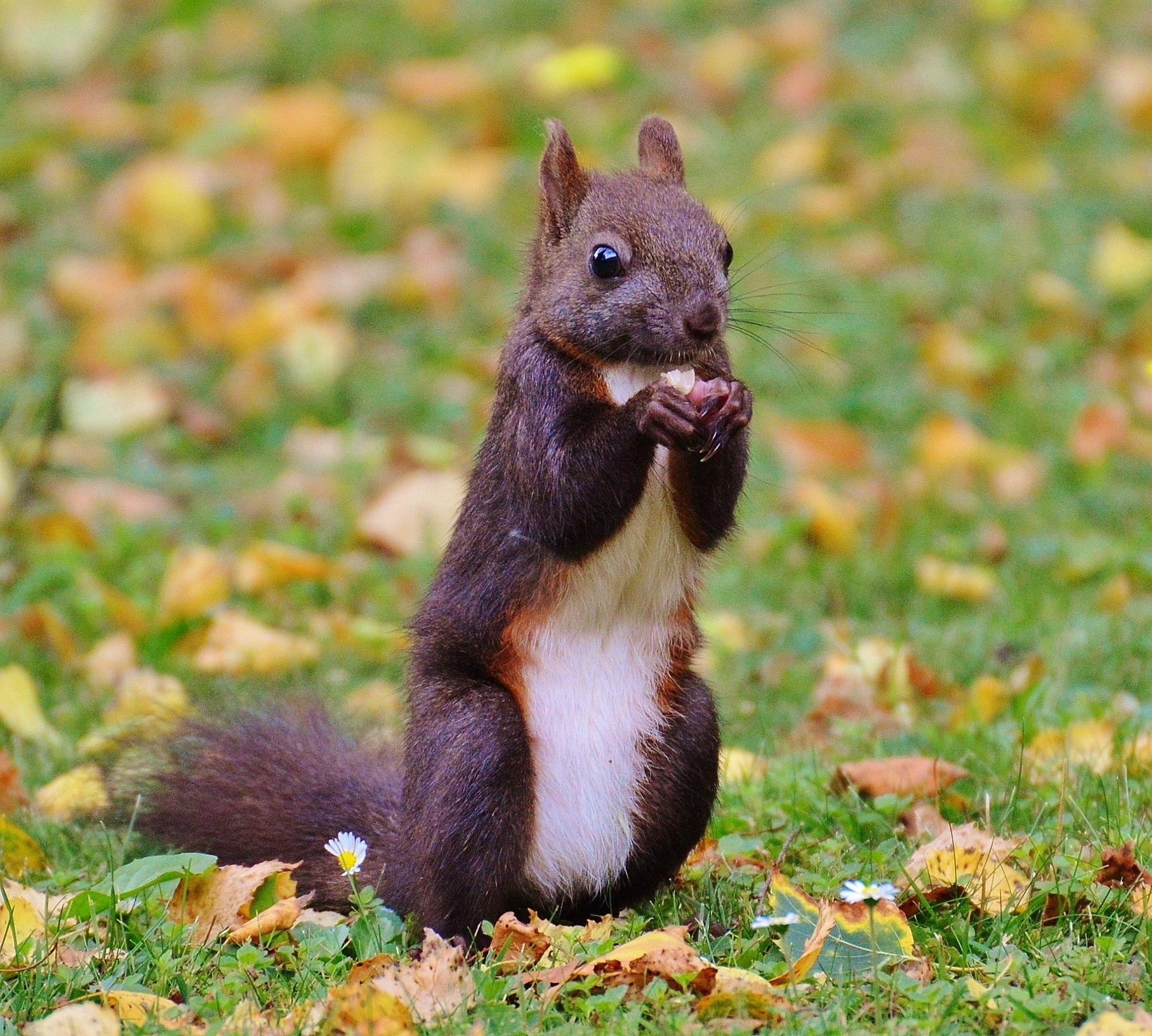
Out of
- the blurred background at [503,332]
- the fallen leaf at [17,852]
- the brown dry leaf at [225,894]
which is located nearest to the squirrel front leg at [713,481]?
the blurred background at [503,332]

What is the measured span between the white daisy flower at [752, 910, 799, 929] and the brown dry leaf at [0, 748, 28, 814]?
1534mm

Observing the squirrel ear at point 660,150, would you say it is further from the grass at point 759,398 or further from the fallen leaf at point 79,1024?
the fallen leaf at point 79,1024

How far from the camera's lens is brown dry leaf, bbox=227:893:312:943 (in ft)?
8.70

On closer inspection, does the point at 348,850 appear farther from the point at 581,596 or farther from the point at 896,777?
the point at 896,777

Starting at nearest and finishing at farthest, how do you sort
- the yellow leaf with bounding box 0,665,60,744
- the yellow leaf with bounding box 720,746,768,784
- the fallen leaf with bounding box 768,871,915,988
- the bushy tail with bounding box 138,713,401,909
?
1. the fallen leaf with bounding box 768,871,915,988
2. the bushy tail with bounding box 138,713,401,909
3. the yellow leaf with bounding box 720,746,768,784
4. the yellow leaf with bounding box 0,665,60,744

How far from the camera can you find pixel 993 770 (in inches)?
131

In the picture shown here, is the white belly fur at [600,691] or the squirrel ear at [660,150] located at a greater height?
the squirrel ear at [660,150]

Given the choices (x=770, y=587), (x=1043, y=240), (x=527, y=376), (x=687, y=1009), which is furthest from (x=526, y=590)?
(x=1043, y=240)

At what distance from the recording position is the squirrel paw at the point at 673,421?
101 inches

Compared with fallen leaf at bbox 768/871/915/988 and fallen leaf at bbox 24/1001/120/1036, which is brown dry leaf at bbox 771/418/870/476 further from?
fallen leaf at bbox 24/1001/120/1036

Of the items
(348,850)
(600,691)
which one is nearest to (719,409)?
(600,691)

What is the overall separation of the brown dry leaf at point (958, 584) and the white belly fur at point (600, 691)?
6.59 ft

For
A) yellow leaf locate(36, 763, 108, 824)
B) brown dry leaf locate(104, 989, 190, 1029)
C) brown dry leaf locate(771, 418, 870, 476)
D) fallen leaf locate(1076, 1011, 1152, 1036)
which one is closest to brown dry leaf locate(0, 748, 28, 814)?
yellow leaf locate(36, 763, 108, 824)

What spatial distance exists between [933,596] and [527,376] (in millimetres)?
2198
